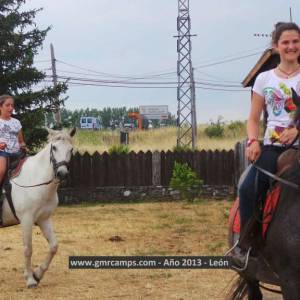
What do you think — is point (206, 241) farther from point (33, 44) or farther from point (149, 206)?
point (33, 44)

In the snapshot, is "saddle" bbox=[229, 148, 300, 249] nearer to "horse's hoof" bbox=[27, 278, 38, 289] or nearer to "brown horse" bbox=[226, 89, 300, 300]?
"brown horse" bbox=[226, 89, 300, 300]

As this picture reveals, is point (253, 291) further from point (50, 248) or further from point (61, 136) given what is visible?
point (61, 136)

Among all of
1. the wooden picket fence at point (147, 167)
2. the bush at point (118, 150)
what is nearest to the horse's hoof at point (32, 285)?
the wooden picket fence at point (147, 167)

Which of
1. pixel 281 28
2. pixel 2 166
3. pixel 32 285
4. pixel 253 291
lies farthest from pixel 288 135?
pixel 2 166

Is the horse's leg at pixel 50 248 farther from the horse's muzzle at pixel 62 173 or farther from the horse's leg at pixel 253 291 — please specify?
the horse's leg at pixel 253 291

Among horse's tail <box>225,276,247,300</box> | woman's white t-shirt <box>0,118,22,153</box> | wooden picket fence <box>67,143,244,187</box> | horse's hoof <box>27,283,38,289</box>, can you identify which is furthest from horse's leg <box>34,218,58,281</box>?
wooden picket fence <box>67,143,244,187</box>

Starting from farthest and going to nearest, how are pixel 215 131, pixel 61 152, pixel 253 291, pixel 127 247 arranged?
pixel 215 131, pixel 127 247, pixel 61 152, pixel 253 291

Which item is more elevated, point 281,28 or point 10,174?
point 281,28

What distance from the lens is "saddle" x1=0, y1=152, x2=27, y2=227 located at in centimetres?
790

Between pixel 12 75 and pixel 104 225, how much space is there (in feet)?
21.7

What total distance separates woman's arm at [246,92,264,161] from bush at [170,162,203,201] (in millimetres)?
14709

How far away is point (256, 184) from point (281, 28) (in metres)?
1.16

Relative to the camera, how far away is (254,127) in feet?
14.2

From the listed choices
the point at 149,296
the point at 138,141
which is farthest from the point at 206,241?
the point at 138,141
